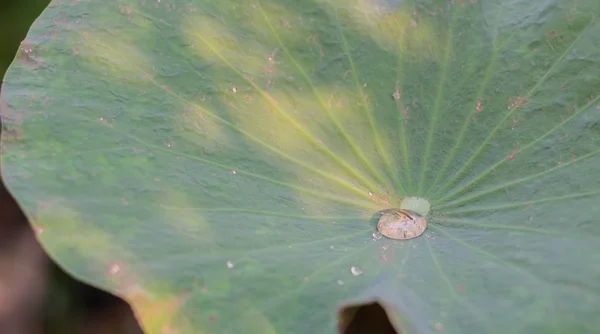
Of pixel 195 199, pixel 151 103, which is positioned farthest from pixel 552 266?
pixel 151 103

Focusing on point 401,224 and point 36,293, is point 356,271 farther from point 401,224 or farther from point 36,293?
point 36,293

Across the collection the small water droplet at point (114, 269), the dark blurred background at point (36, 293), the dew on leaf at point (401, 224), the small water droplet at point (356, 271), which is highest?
the dew on leaf at point (401, 224)

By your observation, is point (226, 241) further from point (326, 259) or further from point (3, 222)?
point (3, 222)

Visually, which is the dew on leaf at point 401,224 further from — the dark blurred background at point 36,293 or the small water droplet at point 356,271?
the dark blurred background at point 36,293

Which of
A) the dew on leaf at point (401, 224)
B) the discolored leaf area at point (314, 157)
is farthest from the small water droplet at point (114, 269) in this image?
the dew on leaf at point (401, 224)

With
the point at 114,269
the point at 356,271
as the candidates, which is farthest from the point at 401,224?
the point at 114,269

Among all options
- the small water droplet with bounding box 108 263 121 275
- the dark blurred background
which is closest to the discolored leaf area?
the small water droplet with bounding box 108 263 121 275
